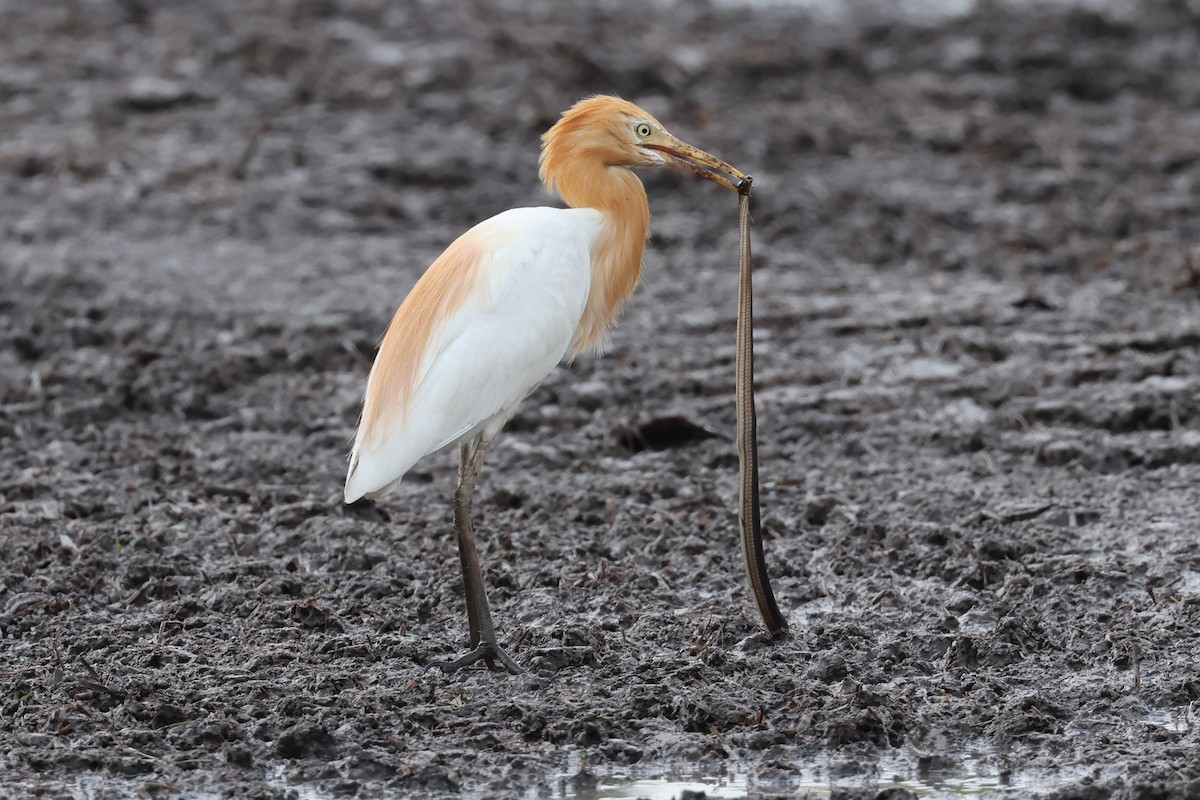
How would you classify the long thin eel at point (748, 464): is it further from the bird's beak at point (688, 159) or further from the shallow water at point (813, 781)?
the shallow water at point (813, 781)

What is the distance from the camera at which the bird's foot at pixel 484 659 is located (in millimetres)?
5289

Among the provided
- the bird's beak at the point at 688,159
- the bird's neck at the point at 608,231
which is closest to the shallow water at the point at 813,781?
the bird's neck at the point at 608,231

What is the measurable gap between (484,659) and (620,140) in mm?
1849

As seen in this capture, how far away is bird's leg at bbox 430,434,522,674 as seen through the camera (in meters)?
5.32

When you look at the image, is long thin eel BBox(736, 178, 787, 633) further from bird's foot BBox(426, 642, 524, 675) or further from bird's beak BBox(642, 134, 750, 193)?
bird's foot BBox(426, 642, 524, 675)

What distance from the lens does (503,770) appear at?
461 centimetres

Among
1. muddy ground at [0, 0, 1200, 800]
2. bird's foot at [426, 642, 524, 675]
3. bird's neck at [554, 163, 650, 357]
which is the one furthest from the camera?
bird's neck at [554, 163, 650, 357]

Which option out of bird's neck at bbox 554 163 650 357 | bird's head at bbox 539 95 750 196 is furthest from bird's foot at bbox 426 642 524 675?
bird's head at bbox 539 95 750 196

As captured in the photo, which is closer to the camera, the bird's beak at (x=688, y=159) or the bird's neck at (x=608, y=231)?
the bird's beak at (x=688, y=159)

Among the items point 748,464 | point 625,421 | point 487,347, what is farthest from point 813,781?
point 625,421

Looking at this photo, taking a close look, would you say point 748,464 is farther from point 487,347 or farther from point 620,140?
point 620,140

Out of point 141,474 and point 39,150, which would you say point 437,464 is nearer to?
point 141,474

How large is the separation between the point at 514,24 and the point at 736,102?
9.69 feet

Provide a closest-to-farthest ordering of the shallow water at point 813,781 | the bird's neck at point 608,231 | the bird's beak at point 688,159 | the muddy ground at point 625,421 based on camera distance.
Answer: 1. the shallow water at point 813,781
2. the muddy ground at point 625,421
3. the bird's beak at point 688,159
4. the bird's neck at point 608,231
